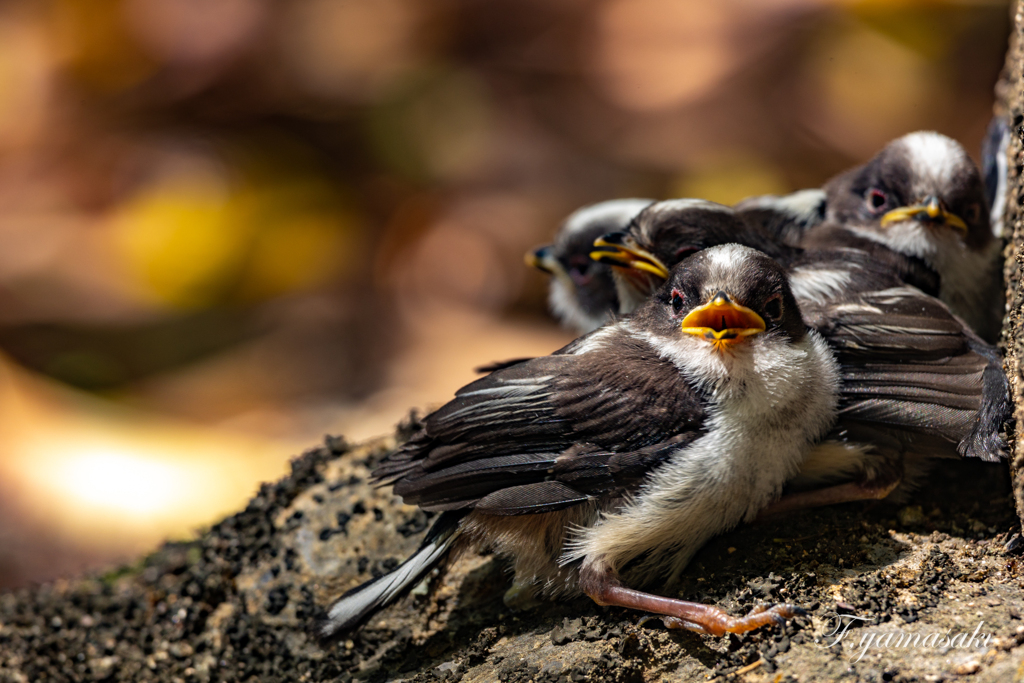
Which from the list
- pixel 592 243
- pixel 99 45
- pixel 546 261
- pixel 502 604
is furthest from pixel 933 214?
pixel 99 45

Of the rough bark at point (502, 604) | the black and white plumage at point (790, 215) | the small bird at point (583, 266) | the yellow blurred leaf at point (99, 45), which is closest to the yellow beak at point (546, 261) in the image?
the small bird at point (583, 266)

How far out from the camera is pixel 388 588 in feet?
9.19

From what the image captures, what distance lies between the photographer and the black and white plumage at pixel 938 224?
307cm

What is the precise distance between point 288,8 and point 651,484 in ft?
19.7

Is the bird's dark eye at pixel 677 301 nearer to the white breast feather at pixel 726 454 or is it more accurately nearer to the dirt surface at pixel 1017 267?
the white breast feather at pixel 726 454

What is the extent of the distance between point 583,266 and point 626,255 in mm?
959

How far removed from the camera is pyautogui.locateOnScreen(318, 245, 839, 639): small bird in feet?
7.95

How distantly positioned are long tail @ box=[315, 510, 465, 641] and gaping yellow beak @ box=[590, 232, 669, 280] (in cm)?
107

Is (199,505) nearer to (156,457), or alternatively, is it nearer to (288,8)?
(156,457)

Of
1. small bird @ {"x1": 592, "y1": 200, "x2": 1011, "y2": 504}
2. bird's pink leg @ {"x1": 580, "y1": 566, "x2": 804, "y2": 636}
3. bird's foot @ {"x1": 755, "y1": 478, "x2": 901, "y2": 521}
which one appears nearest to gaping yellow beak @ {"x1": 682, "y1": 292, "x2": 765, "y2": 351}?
small bird @ {"x1": 592, "y1": 200, "x2": 1011, "y2": 504}

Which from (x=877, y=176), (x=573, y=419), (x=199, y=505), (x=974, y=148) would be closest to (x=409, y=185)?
(x=199, y=505)

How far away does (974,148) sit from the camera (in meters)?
6.32

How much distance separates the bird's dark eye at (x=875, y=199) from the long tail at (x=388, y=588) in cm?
190

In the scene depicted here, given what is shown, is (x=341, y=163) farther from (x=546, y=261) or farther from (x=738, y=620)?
(x=738, y=620)
